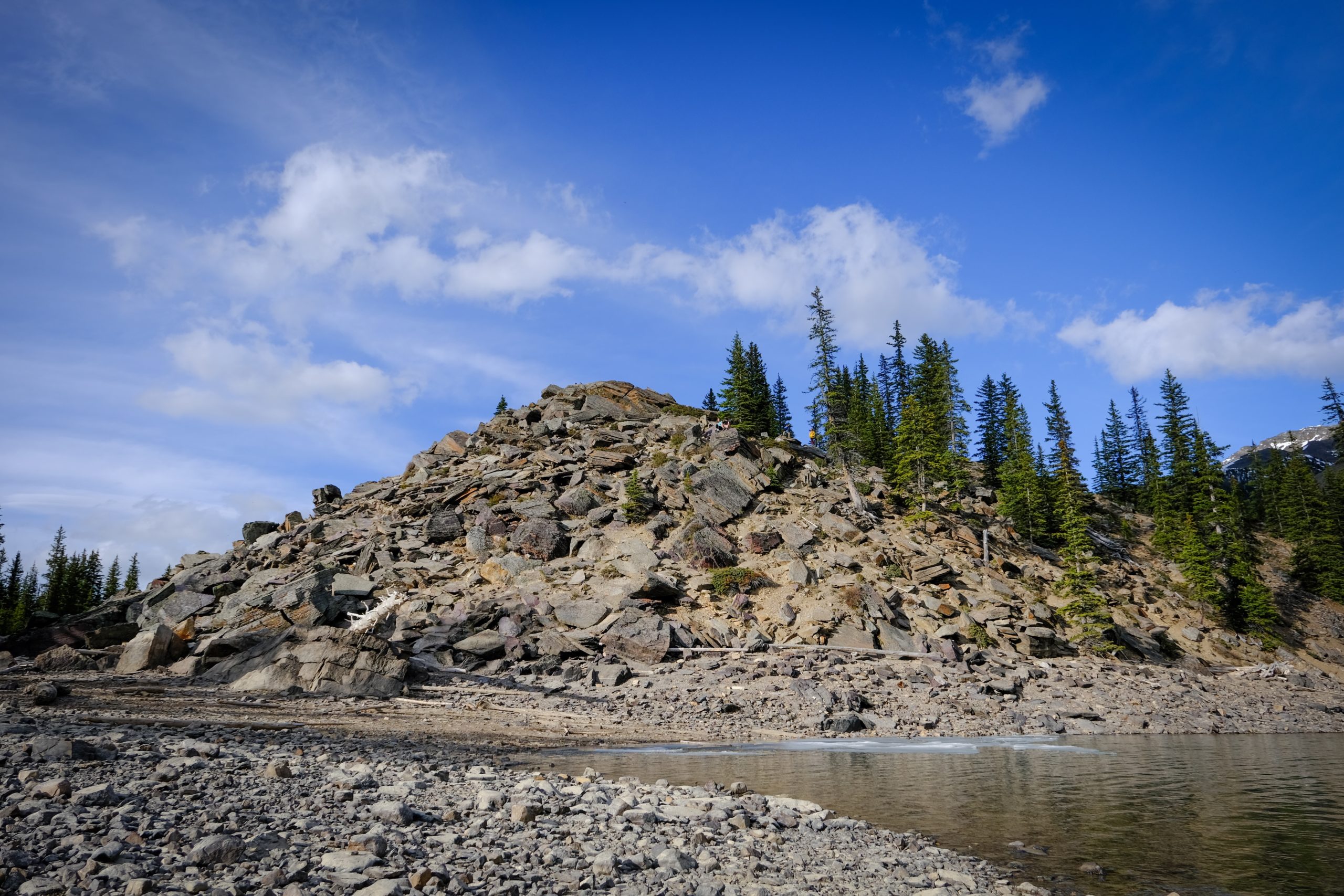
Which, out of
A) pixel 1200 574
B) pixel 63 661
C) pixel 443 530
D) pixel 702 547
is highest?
pixel 443 530

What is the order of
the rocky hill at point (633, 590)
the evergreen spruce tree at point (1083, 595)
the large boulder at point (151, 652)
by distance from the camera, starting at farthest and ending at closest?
the evergreen spruce tree at point (1083, 595), the rocky hill at point (633, 590), the large boulder at point (151, 652)

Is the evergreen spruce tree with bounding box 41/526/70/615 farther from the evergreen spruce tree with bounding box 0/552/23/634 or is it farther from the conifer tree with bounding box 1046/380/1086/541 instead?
the conifer tree with bounding box 1046/380/1086/541

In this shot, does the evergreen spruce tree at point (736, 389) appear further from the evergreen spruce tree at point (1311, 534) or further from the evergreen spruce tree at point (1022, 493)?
the evergreen spruce tree at point (1311, 534)

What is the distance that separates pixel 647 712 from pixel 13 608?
95726 mm

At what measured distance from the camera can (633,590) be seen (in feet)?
123

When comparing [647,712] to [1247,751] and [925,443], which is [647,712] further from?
[925,443]

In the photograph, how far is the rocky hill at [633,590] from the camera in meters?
30.5

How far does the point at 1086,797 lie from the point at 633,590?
25.4 metres

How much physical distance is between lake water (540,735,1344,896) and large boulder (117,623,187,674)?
20.8m

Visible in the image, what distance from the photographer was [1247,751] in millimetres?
23688

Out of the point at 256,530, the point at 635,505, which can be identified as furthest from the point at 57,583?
the point at 635,505

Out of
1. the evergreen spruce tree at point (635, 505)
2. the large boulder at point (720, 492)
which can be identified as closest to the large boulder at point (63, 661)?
the evergreen spruce tree at point (635, 505)

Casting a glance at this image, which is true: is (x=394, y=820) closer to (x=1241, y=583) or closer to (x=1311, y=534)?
(x=1241, y=583)

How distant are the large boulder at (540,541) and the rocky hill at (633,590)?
13 centimetres
